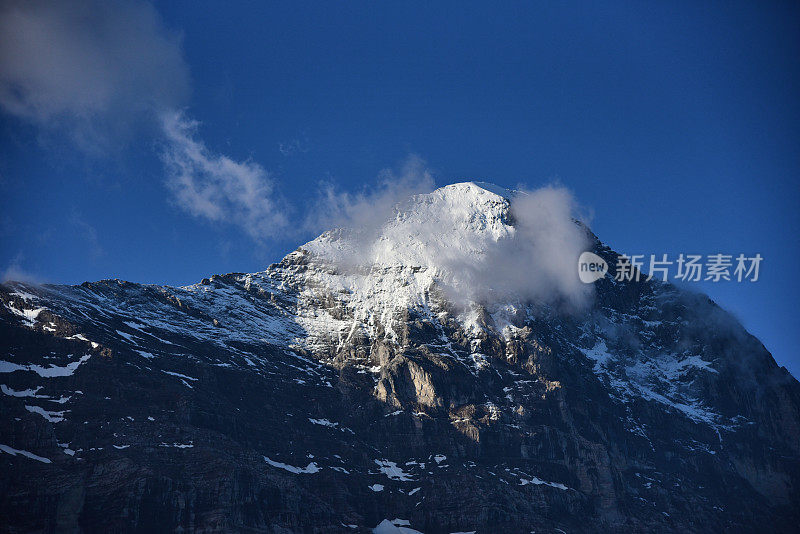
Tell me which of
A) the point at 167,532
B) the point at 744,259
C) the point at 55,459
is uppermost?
the point at 744,259

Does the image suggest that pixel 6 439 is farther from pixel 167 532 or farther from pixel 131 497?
pixel 167 532

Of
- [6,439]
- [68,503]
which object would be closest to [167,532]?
[68,503]

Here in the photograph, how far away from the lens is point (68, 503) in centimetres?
19212

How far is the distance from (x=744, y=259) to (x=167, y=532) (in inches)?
6058

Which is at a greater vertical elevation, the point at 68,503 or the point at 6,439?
the point at 6,439

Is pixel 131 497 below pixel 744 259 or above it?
below

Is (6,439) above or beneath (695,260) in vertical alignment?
beneath

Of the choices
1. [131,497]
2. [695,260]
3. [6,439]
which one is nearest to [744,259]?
[695,260]

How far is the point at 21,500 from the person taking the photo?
188000 millimetres

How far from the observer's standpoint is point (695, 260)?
197 m

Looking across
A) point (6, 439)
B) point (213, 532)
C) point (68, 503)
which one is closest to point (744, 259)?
point (213, 532)

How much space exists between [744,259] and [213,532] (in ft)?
476

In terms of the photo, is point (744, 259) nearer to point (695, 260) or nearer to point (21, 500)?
point (695, 260)

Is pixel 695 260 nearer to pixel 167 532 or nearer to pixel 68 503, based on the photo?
pixel 167 532
